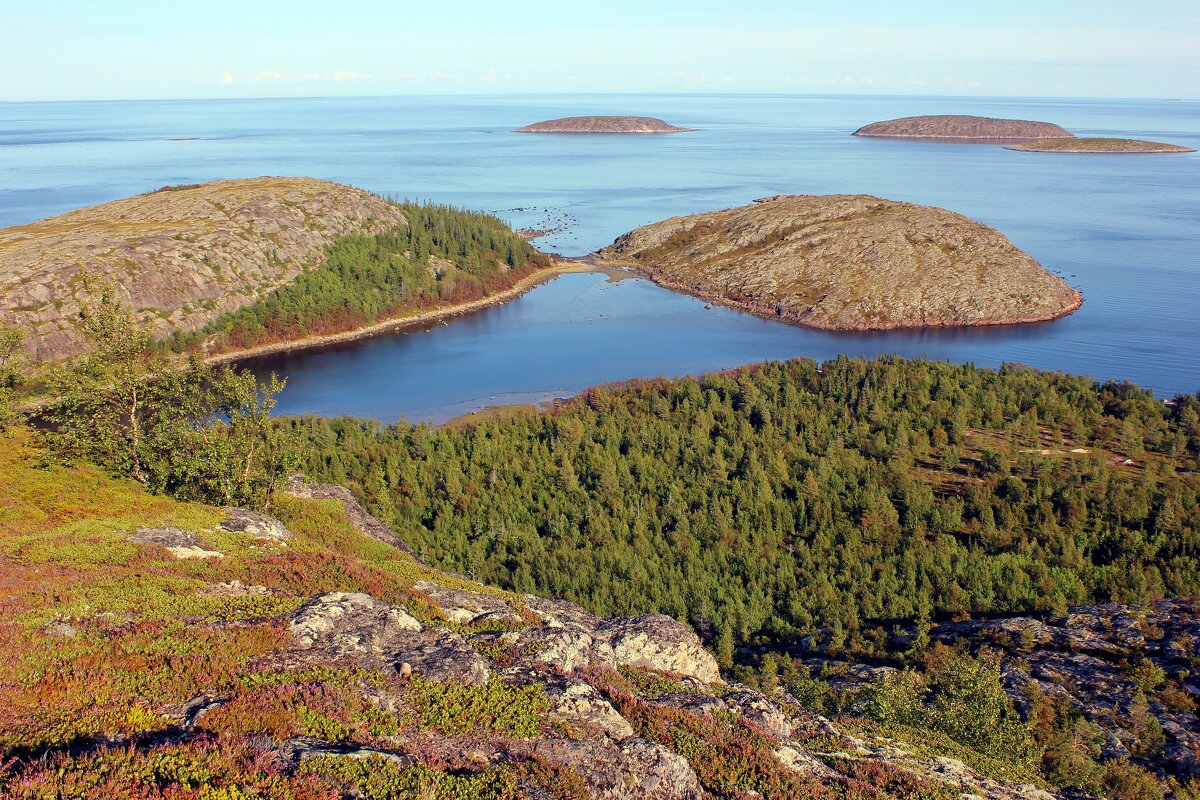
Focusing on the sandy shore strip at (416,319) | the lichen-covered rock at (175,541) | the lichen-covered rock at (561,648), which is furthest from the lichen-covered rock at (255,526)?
the sandy shore strip at (416,319)

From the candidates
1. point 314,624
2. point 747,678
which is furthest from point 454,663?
point 747,678

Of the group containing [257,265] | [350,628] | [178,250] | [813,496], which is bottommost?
[813,496]

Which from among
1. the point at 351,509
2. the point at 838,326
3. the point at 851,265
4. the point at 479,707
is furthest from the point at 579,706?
the point at 851,265

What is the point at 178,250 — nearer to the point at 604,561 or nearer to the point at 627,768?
the point at 604,561

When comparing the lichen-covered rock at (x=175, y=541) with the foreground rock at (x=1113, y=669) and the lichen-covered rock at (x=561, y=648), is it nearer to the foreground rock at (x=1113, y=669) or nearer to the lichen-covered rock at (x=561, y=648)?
the lichen-covered rock at (x=561, y=648)

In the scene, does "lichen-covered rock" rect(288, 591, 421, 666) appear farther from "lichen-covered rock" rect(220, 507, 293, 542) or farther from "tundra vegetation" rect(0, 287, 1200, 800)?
"lichen-covered rock" rect(220, 507, 293, 542)

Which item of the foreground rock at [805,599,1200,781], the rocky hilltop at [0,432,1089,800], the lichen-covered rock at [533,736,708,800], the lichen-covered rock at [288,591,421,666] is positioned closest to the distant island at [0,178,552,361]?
the rocky hilltop at [0,432,1089,800]
